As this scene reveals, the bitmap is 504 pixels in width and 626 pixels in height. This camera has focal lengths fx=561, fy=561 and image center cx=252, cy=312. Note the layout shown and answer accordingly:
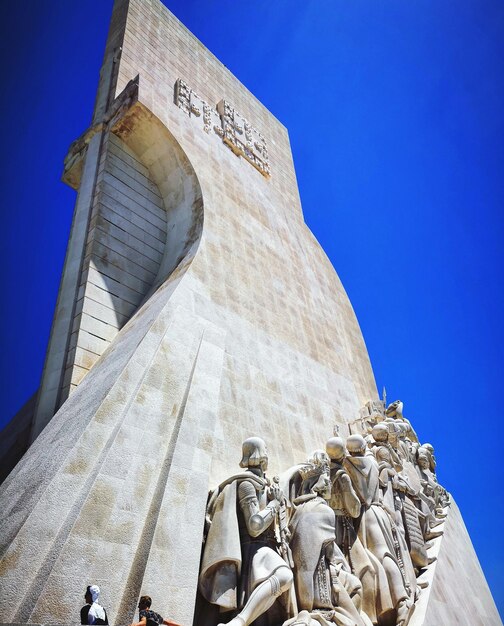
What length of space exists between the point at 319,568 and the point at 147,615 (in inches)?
73.8

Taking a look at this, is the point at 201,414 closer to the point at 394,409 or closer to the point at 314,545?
the point at 314,545

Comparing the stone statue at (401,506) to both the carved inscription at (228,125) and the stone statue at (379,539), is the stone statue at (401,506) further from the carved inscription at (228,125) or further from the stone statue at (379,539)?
the carved inscription at (228,125)

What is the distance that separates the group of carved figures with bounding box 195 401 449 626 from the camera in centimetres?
405

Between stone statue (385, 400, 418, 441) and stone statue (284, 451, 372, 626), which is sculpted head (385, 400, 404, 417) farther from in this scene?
stone statue (284, 451, 372, 626)

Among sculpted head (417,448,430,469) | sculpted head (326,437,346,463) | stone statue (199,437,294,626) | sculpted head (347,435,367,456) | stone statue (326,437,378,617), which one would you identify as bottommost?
stone statue (199,437,294,626)

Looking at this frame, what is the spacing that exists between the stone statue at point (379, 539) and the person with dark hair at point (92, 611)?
10.0 ft

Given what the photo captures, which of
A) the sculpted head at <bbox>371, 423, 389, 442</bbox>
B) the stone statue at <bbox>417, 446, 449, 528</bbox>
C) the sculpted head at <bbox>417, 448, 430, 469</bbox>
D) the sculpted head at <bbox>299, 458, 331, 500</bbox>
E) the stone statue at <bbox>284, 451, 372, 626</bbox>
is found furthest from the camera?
the sculpted head at <bbox>417, 448, 430, 469</bbox>

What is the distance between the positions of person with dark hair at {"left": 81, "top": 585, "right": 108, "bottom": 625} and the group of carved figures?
1.00 metres

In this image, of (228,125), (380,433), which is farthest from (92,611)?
(228,125)

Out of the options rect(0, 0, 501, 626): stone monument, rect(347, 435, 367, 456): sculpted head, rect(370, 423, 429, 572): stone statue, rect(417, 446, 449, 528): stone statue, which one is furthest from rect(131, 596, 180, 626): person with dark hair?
rect(417, 446, 449, 528): stone statue

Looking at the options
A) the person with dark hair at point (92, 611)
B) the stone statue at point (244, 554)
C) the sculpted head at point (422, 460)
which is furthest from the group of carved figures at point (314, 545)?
the sculpted head at point (422, 460)

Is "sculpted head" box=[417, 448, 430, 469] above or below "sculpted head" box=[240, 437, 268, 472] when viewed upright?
above

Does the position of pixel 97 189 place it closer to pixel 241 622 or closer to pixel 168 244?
pixel 168 244

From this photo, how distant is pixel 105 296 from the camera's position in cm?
654
